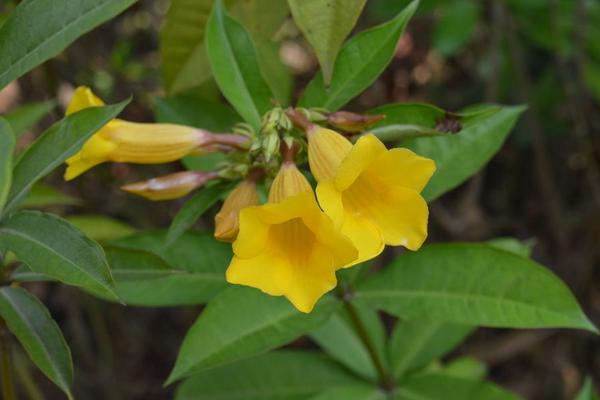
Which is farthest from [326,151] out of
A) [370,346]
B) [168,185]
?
[370,346]

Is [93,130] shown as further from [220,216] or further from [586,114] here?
[586,114]

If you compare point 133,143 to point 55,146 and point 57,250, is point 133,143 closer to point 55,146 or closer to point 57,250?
point 55,146

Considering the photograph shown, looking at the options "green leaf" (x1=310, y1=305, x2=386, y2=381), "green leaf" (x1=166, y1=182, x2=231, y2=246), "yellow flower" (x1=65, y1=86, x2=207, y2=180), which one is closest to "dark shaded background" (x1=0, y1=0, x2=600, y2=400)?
"green leaf" (x1=310, y1=305, x2=386, y2=381)

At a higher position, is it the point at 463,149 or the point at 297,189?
the point at 297,189

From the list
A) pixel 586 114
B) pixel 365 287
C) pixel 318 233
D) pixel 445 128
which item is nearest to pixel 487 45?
pixel 586 114

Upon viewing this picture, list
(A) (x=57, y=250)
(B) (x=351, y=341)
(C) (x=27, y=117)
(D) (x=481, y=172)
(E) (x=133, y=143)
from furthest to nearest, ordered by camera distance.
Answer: (D) (x=481, y=172), (B) (x=351, y=341), (C) (x=27, y=117), (E) (x=133, y=143), (A) (x=57, y=250)

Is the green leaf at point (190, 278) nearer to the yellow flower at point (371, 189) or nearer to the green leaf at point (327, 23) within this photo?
the yellow flower at point (371, 189)
